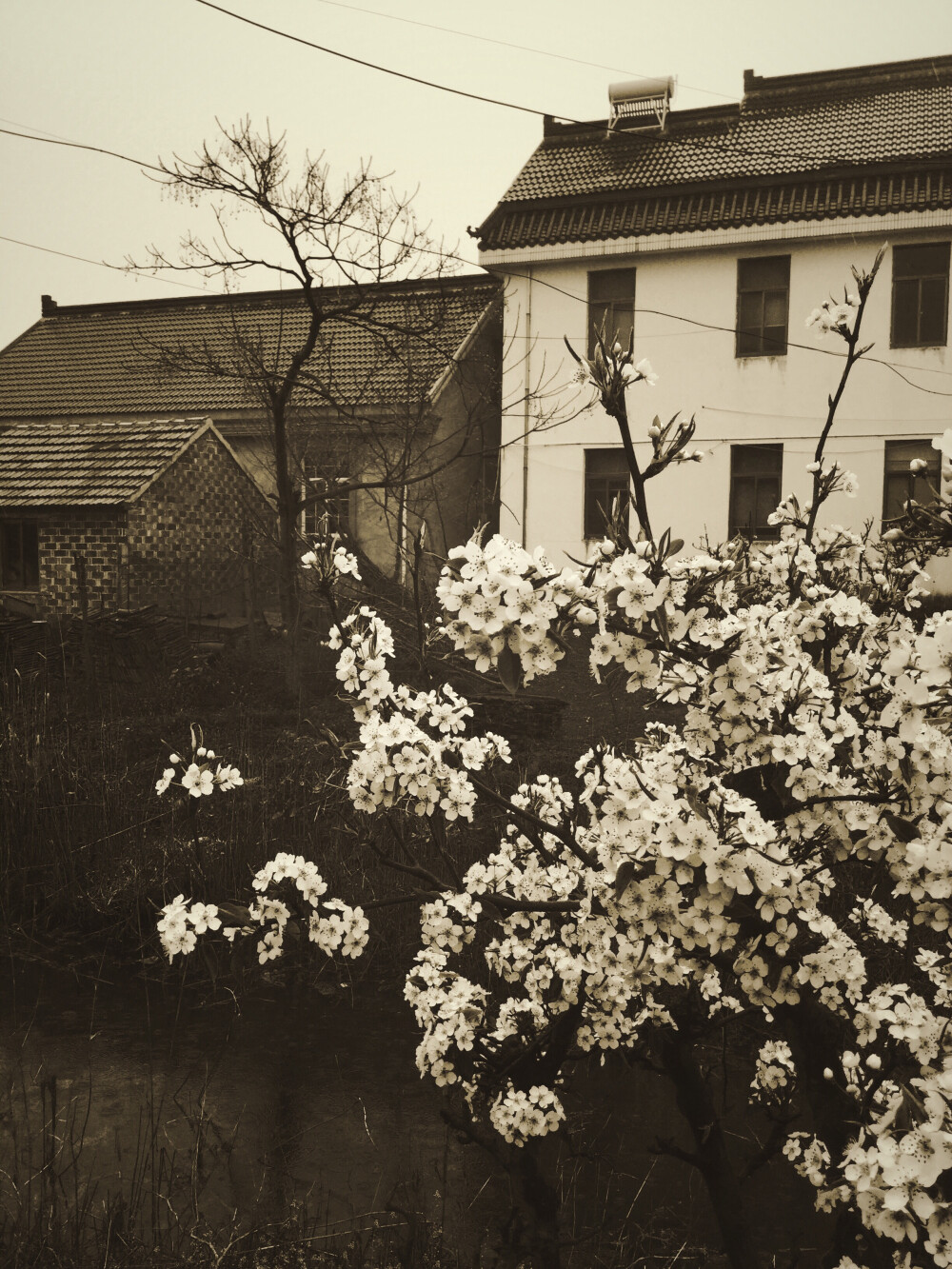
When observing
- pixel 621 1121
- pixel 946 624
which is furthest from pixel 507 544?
pixel 621 1121

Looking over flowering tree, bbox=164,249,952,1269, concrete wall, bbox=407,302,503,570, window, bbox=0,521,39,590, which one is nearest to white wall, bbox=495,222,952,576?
concrete wall, bbox=407,302,503,570

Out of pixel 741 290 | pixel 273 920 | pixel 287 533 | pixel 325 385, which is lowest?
pixel 273 920

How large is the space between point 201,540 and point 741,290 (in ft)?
28.5

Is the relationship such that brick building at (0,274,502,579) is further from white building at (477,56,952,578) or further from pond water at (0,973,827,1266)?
pond water at (0,973,827,1266)

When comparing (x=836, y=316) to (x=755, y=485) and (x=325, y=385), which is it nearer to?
(x=325, y=385)

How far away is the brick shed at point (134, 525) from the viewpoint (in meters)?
12.9

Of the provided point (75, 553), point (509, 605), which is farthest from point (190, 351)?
point (509, 605)

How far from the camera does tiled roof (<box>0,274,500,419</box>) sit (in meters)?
18.2

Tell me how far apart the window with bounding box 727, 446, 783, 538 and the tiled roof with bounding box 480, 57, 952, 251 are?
3.25 m

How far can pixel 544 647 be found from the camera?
7.98ft

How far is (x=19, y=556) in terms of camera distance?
13.7m

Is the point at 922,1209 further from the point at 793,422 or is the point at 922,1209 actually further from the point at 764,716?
the point at 793,422

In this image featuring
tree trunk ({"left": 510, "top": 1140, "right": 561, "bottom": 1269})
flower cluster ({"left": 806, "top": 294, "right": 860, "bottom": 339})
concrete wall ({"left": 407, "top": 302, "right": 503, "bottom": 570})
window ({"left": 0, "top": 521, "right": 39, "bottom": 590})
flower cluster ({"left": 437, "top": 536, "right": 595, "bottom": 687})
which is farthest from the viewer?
concrete wall ({"left": 407, "top": 302, "right": 503, "bottom": 570})

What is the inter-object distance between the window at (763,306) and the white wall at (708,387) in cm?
15
